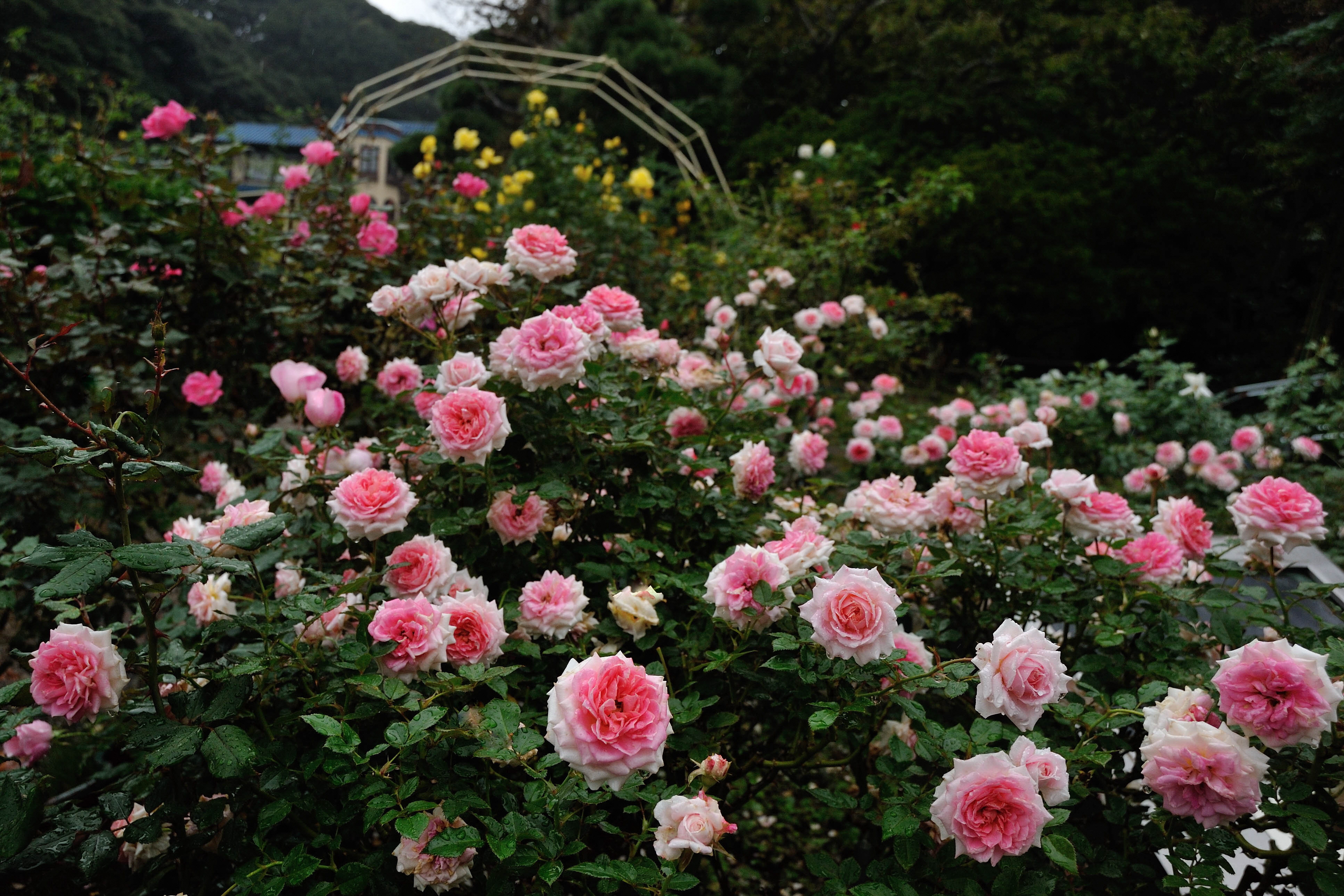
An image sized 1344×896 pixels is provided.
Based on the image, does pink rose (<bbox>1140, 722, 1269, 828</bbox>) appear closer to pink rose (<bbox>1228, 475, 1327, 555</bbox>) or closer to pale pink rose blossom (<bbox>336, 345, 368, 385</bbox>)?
pink rose (<bbox>1228, 475, 1327, 555</bbox>)

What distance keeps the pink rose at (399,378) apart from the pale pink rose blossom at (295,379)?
0.17 meters

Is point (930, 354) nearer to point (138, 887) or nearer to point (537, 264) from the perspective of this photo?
point (537, 264)

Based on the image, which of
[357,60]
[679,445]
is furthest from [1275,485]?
[357,60]

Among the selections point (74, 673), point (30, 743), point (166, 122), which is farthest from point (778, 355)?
point (166, 122)

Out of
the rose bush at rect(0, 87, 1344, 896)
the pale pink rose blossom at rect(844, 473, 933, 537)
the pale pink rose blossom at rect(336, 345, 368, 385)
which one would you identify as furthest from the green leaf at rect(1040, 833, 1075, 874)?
the pale pink rose blossom at rect(336, 345, 368, 385)

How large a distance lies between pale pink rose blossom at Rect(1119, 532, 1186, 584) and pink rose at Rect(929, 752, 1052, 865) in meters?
0.60

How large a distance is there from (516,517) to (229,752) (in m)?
0.47

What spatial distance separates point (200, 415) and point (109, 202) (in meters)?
0.72

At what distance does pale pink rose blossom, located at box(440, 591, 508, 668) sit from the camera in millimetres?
979

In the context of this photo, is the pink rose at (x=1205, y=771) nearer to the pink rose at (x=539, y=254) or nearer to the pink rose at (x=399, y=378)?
the pink rose at (x=539, y=254)

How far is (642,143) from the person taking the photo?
8.73m

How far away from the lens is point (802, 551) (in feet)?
3.37

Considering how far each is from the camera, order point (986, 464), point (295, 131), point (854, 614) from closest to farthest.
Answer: point (854, 614), point (986, 464), point (295, 131)

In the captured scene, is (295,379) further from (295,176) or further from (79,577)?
(295,176)
